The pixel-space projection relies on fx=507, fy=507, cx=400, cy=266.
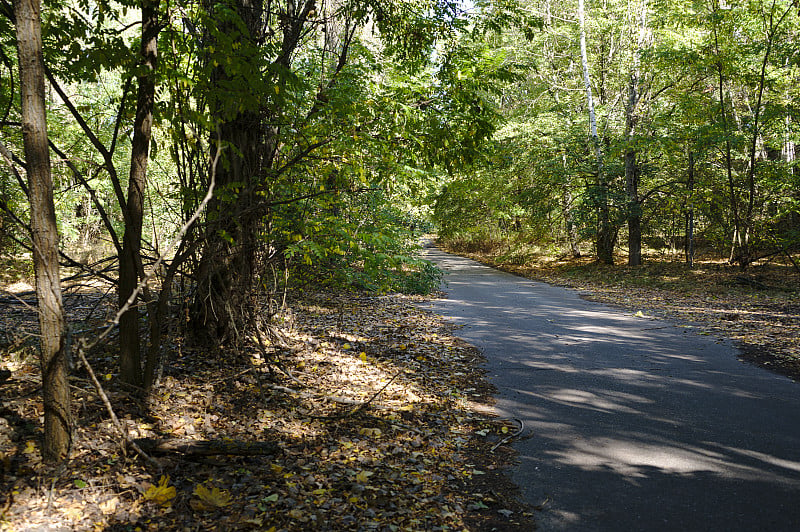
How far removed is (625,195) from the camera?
20.0 m

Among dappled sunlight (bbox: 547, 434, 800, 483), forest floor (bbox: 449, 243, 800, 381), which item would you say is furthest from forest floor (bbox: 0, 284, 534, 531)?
forest floor (bbox: 449, 243, 800, 381)

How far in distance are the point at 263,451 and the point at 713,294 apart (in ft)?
46.0

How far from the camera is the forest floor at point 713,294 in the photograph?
28.2 ft

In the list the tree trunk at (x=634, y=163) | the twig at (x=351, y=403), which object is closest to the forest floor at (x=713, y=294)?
the tree trunk at (x=634, y=163)

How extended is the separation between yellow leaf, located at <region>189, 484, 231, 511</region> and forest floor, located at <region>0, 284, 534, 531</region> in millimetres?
13

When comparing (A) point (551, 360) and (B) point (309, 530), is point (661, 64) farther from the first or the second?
(B) point (309, 530)

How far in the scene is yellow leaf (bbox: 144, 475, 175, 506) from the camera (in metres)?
3.40

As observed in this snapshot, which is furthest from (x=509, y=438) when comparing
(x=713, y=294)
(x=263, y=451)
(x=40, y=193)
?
(x=713, y=294)

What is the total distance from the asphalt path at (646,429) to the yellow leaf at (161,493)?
2.56 m

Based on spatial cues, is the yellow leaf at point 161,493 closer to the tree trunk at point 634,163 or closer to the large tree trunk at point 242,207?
the large tree trunk at point 242,207

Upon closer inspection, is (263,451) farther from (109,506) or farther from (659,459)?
(659,459)

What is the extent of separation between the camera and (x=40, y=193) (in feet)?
9.84

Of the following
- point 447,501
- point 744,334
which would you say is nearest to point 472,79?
point 447,501

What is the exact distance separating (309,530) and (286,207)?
3798mm
